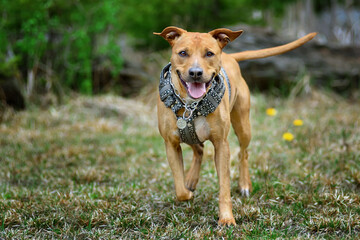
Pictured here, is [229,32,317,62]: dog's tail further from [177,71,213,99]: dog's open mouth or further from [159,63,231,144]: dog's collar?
[177,71,213,99]: dog's open mouth

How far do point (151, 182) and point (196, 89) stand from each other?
78.4 inches

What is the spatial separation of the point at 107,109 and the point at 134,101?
1129 mm

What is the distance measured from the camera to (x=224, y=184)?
11.9 ft

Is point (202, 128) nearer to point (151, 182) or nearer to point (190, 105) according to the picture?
point (190, 105)

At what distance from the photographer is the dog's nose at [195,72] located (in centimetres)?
325

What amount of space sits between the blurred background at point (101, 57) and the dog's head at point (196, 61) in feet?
19.6

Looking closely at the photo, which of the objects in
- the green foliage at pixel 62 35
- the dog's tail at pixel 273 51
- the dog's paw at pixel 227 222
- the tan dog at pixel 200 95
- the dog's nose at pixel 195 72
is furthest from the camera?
the green foliage at pixel 62 35

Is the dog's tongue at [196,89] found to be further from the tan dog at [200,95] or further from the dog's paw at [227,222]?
the dog's paw at [227,222]

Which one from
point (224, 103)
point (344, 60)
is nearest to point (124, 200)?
point (224, 103)

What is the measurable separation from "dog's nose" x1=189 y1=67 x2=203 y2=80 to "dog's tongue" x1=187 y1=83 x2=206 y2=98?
0.37 feet

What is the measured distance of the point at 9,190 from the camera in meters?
4.52

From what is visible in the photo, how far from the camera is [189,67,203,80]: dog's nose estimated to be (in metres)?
3.25

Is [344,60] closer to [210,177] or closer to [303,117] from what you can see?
[303,117]

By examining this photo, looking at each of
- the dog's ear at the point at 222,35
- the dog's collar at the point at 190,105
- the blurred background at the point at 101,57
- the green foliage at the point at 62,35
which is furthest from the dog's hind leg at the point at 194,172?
the green foliage at the point at 62,35
